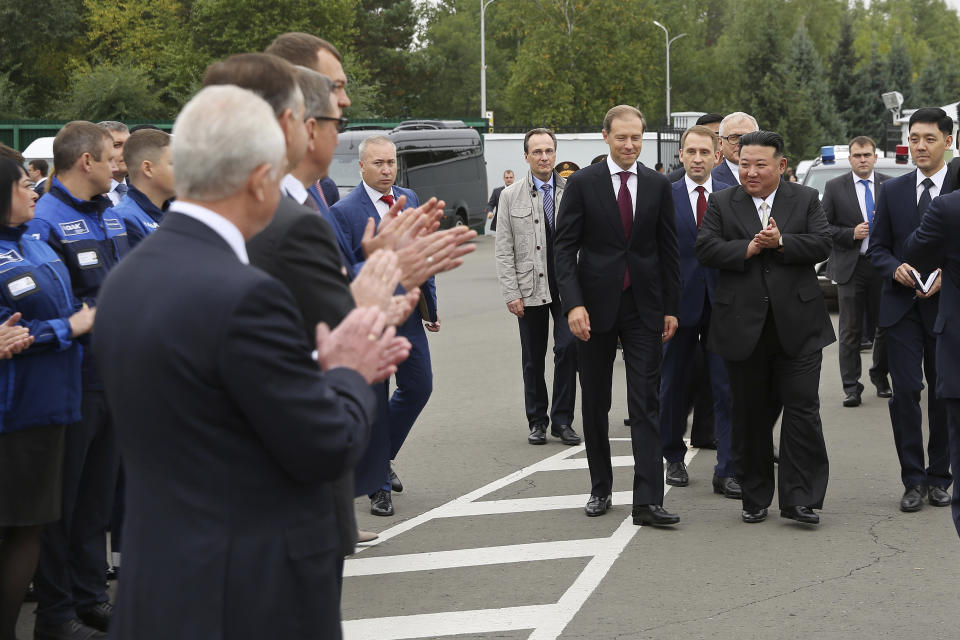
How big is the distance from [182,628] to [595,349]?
4.87 m

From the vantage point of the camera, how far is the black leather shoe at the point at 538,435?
9.53m

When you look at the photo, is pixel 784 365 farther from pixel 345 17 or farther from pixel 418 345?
pixel 345 17

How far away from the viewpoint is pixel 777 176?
725 cm

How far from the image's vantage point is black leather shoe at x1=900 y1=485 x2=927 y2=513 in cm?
736

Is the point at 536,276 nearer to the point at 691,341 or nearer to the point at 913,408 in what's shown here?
the point at 691,341

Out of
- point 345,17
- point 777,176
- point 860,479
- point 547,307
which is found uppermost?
point 345,17

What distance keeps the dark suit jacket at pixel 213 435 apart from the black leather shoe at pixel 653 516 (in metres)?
4.50

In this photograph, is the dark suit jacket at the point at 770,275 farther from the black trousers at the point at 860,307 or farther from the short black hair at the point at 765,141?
the black trousers at the point at 860,307

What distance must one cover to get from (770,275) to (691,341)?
1.49 metres

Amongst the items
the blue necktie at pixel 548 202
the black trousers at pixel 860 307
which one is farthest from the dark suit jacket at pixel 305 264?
the black trousers at pixel 860 307

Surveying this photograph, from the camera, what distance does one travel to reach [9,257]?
5.01 metres

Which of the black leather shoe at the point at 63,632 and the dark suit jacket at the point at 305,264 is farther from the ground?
the dark suit jacket at the point at 305,264

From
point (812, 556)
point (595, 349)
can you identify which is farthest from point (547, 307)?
point (812, 556)

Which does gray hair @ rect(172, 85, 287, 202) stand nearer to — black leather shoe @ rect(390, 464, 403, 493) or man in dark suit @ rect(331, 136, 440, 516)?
man in dark suit @ rect(331, 136, 440, 516)
